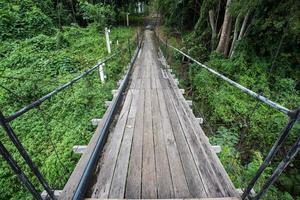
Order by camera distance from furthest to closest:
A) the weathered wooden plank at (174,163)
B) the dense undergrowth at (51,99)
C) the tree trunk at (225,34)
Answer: the tree trunk at (225,34) < the dense undergrowth at (51,99) < the weathered wooden plank at (174,163)

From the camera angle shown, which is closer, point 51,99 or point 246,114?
point 246,114

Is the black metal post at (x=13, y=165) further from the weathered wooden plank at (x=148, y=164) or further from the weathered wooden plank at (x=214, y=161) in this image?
the weathered wooden plank at (x=214, y=161)

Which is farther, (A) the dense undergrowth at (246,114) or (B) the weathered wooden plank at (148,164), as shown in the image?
(A) the dense undergrowth at (246,114)

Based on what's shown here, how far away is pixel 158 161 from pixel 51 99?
457cm

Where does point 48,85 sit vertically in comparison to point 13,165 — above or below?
below

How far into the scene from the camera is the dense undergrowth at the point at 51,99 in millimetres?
3091

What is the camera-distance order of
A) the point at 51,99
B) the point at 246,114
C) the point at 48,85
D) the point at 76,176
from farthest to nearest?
1. the point at 48,85
2. the point at 51,99
3. the point at 246,114
4. the point at 76,176

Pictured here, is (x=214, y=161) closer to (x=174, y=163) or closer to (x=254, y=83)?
(x=174, y=163)

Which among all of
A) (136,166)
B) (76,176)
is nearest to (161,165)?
(136,166)

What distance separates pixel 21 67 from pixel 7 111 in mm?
3429

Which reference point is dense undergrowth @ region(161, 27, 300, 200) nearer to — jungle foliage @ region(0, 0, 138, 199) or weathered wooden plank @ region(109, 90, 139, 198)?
weathered wooden plank @ region(109, 90, 139, 198)

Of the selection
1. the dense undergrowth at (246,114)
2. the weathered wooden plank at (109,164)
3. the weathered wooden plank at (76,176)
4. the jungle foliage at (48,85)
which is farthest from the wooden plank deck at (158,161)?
the dense undergrowth at (246,114)

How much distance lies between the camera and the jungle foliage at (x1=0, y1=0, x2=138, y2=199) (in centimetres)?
316

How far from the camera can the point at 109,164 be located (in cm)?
186
